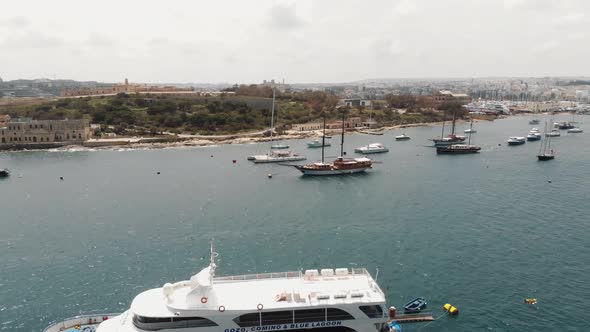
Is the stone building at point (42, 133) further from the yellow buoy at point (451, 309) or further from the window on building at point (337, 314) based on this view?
the window on building at point (337, 314)

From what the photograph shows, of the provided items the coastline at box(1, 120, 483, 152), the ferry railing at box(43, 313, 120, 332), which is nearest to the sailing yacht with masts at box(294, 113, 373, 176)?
the coastline at box(1, 120, 483, 152)

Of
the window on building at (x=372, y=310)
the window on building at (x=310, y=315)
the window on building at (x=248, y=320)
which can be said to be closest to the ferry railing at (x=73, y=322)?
the window on building at (x=248, y=320)

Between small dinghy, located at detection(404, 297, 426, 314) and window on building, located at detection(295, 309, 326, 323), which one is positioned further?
small dinghy, located at detection(404, 297, 426, 314)

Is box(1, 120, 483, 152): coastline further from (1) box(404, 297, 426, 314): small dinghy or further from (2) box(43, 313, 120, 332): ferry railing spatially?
(1) box(404, 297, 426, 314): small dinghy

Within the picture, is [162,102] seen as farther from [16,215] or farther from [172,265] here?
[172,265]

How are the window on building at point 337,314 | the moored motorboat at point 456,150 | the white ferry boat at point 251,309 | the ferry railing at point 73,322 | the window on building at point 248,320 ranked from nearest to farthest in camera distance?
the white ferry boat at point 251,309 → the window on building at point 248,320 → the window on building at point 337,314 → the ferry railing at point 73,322 → the moored motorboat at point 456,150

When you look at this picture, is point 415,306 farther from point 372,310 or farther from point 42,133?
point 42,133
